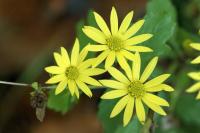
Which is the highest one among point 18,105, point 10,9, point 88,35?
point 10,9

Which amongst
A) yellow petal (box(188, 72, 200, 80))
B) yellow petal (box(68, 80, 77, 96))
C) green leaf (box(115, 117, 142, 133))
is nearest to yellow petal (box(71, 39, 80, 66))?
yellow petal (box(68, 80, 77, 96))

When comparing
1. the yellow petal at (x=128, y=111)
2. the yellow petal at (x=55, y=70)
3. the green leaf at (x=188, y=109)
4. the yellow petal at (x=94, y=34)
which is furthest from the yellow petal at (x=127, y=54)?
the green leaf at (x=188, y=109)

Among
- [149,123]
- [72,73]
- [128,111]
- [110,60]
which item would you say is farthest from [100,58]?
[149,123]

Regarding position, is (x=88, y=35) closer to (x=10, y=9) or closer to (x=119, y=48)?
(x=119, y=48)

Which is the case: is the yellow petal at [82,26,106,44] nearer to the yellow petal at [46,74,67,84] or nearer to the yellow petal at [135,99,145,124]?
the yellow petal at [46,74,67,84]

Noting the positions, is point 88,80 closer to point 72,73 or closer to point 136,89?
point 72,73

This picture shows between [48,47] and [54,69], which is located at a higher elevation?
[48,47]

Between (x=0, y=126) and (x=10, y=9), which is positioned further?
(x=10, y=9)

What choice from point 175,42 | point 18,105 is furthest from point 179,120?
point 18,105
